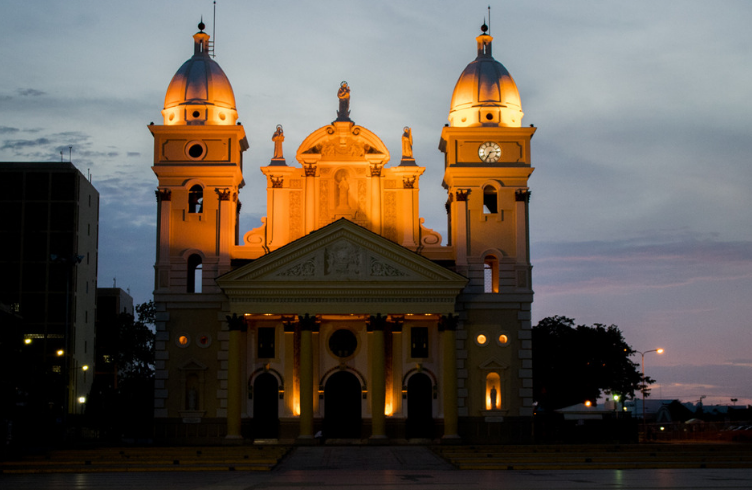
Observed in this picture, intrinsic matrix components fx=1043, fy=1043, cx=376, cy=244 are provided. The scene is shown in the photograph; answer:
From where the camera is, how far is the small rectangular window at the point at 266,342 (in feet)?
184

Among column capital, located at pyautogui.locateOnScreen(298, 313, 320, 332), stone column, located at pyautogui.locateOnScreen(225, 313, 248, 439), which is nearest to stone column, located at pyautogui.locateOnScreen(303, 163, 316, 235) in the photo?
column capital, located at pyautogui.locateOnScreen(298, 313, 320, 332)

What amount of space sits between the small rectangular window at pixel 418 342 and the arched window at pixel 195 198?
44.8 ft

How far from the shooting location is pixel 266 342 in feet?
185

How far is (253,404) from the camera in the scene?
2190 inches

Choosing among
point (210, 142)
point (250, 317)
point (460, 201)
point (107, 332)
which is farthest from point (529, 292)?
point (107, 332)

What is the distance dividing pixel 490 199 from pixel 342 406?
14290 millimetres

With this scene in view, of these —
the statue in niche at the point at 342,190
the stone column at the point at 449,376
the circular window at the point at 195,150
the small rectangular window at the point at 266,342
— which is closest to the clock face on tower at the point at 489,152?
the statue in niche at the point at 342,190

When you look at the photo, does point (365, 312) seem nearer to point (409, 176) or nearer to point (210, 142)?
point (409, 176)

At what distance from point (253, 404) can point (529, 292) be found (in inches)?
635

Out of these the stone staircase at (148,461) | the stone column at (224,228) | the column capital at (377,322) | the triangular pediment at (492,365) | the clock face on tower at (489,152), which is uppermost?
the clock face on tower at (489,152)

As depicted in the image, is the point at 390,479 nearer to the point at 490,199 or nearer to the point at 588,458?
the point at 588,458

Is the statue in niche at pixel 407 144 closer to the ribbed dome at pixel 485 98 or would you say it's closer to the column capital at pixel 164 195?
the ribbed dome at pixel 485 98

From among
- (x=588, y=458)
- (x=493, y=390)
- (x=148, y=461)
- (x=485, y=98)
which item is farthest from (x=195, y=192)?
(x=588, y=458)

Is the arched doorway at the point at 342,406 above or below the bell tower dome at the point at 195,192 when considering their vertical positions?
below
